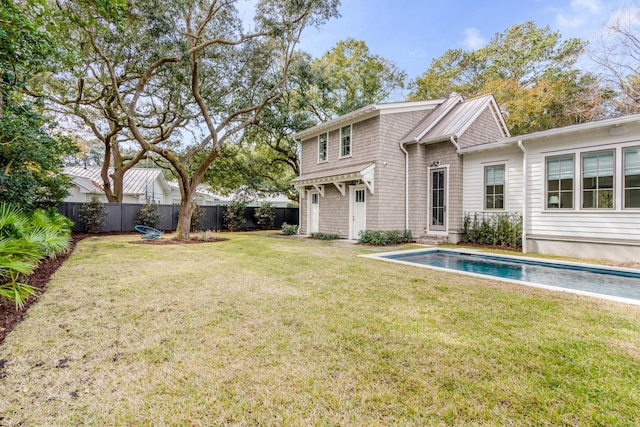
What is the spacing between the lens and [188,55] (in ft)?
32.6

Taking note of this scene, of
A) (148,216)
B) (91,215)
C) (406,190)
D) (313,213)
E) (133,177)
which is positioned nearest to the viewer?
(406,190)

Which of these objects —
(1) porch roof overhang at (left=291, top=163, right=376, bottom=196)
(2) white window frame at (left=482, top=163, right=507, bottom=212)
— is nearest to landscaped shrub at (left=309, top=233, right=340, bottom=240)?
(1) porch roof overhang at (left=291, top=163, right=376, bottom=196)

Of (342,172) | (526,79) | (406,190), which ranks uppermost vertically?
(526,79)

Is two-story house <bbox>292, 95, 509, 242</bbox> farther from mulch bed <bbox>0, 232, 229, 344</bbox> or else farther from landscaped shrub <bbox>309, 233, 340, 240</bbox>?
mulch bed <bbox>0, 232, 229, 344</bbox>

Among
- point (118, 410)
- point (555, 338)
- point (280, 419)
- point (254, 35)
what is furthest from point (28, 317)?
point (254, 35)

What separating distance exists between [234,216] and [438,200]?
1214cm

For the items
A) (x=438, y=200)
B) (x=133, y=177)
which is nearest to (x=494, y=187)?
(x=438, y=200)

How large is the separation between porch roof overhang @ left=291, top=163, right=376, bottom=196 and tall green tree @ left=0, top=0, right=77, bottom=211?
8708 millimetres

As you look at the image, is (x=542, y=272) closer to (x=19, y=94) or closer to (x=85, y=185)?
(x=19, y=94)

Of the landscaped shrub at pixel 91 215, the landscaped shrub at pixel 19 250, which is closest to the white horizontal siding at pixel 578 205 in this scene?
the landscaped shrub at pixel 19 250

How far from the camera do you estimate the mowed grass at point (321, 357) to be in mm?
2031

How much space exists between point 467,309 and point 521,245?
705cm

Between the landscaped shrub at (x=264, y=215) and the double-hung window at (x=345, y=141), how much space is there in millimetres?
8027

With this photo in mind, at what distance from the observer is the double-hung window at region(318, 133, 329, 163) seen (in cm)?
1426
